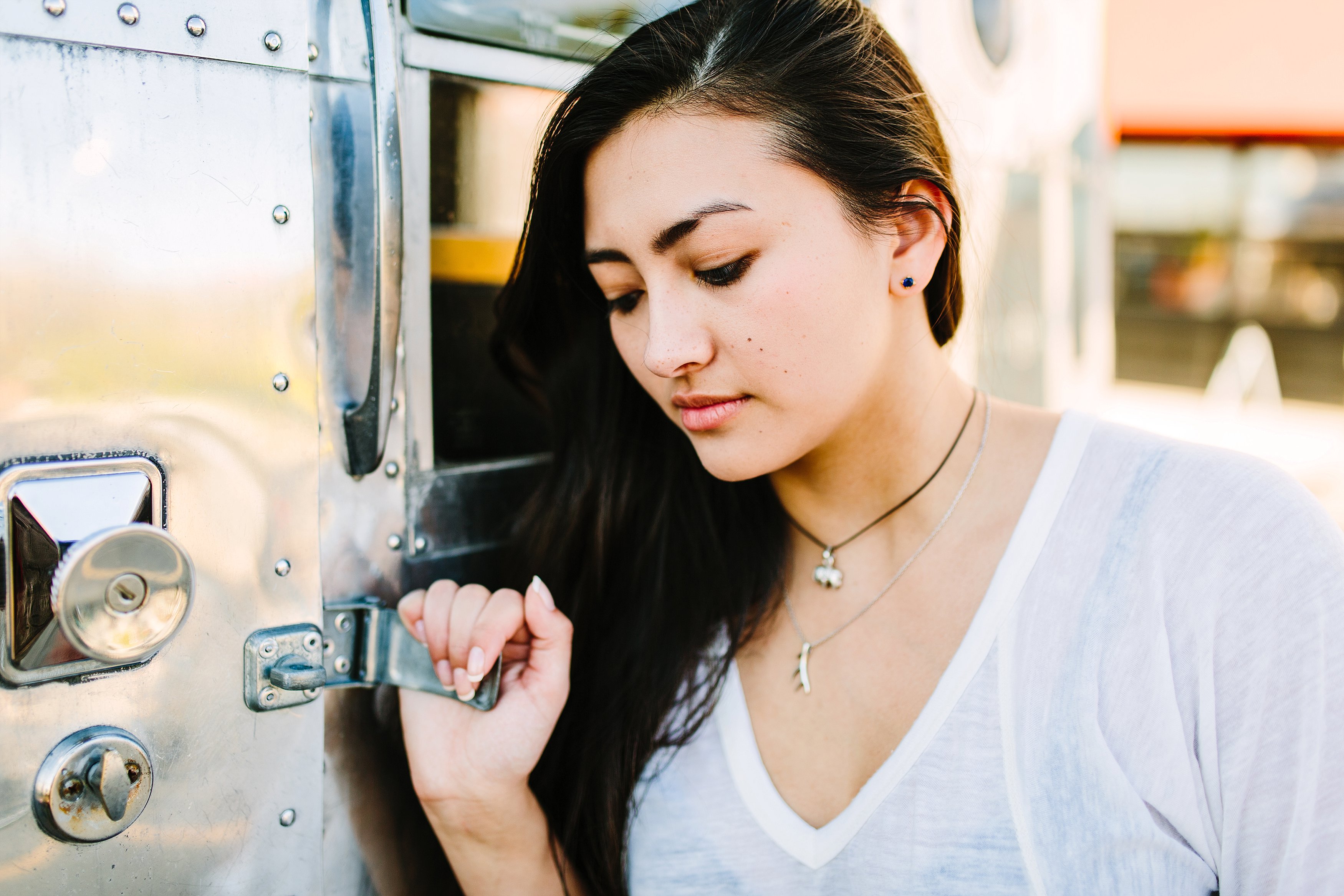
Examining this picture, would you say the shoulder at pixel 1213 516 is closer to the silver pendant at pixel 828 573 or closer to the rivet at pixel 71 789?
the silver pendant at pixel 828 573

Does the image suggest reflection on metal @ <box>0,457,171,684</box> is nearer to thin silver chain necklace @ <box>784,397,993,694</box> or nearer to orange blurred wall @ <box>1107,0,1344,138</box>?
thin silver chain necklace @ <box>784,397,993,694</box>

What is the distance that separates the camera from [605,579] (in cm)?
144

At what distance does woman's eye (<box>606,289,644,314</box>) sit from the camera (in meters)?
1.17

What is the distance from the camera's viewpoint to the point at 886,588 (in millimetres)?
1286

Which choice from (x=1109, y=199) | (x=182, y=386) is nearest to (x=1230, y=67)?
(x=1109, y=199)

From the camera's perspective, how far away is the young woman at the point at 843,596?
1020 mm

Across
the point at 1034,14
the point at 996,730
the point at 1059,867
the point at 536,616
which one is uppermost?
the point at 1034,14

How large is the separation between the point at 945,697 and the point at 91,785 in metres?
0.89

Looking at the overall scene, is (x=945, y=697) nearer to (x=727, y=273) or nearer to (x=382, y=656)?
(x=727, y=273)

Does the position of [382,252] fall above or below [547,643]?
above

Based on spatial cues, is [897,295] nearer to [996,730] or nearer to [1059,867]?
[996,730]

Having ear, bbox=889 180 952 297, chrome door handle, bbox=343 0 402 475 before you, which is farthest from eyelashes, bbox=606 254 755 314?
chrome door handle, bbox=343 0 402 475

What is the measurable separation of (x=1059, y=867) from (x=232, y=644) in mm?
921

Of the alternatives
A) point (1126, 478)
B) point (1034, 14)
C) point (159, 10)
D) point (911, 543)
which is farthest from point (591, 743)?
point (1034, 14)
